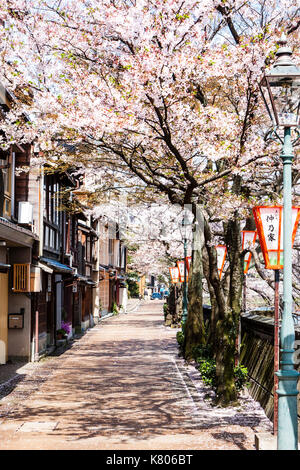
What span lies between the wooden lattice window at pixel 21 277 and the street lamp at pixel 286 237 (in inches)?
504

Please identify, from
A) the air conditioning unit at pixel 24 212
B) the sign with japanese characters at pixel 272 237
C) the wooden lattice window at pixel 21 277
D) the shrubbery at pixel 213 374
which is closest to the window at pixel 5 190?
the air conditioning unit at pixel 24 212

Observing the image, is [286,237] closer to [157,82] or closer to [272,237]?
[272,237]

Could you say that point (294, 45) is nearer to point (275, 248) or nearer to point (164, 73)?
point (164, 73)

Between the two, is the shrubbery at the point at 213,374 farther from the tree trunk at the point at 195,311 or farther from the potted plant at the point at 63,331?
the potted plant at the point at 63,331

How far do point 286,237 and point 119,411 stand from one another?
6449 mm

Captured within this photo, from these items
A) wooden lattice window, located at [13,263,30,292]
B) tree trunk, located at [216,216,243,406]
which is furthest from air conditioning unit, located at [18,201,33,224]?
tree trunk, located at [216,216,243,406]

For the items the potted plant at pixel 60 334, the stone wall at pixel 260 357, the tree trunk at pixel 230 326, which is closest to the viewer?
the stone wall at pixel 260 357

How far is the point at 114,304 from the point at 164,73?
149ft

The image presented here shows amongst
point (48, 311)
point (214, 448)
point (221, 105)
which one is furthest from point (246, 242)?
point (48, 311)

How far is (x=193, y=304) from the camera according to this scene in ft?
68.0

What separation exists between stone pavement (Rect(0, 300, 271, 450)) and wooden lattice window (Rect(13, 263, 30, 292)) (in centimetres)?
246

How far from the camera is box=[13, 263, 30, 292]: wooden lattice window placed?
19.0 metres

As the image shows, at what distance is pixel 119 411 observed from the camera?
12148 mm

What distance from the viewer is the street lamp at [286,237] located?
710cm
